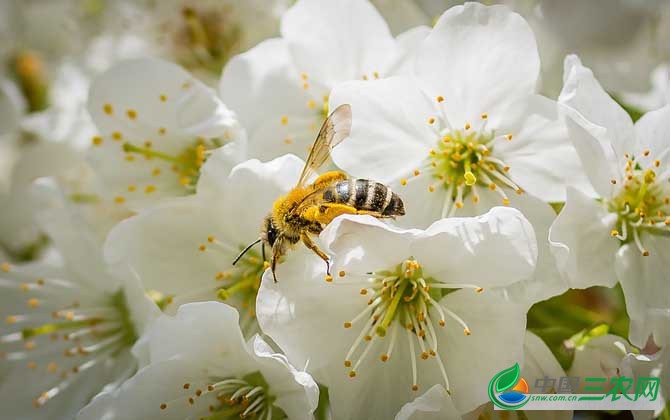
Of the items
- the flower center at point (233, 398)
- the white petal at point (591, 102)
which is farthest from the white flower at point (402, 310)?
the white petal at point (591, 102)

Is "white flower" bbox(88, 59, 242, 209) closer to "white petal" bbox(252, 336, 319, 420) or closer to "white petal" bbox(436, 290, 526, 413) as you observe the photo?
"white petal" bbox(252, 336, 319, 420)

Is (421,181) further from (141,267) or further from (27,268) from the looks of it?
(27,268)

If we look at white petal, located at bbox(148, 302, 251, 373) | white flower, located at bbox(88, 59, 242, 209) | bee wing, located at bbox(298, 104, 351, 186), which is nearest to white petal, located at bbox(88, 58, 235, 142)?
white flower, located at bbox(88, 59, 242, 209)

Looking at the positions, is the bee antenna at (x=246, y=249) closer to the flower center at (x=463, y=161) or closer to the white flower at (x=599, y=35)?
the flower center at (x=463, y=161)

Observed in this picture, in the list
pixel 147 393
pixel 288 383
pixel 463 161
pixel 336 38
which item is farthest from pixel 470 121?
pixel 147 393

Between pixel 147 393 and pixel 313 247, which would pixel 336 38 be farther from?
pixel 147 393

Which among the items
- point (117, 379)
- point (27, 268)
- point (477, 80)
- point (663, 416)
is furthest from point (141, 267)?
point (663, 416)
